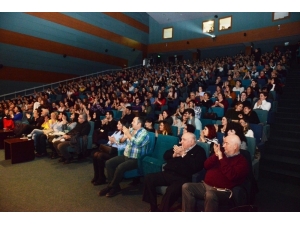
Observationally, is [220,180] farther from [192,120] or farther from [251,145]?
[192,120]

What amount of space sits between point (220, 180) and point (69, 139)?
9.74ft

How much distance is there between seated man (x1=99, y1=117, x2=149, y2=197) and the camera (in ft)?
9.02

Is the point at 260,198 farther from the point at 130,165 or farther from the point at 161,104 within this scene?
the point at 161,104

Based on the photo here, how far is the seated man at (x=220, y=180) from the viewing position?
1.94m

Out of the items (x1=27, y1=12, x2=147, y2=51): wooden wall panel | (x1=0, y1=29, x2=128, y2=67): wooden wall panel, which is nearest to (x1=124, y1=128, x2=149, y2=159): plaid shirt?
(x1=0, y1=29, x2=128, y2=67): wooden wall panel

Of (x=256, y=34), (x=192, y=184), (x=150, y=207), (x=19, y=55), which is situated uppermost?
(x=256, y=34)

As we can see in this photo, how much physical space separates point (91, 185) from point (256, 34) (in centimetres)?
1238

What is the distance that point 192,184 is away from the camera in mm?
2137

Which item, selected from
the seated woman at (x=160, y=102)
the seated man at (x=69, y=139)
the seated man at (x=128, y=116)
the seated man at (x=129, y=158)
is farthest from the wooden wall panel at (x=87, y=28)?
the seated man at (x=129, y=158)

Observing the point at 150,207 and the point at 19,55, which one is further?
the point at 19,55

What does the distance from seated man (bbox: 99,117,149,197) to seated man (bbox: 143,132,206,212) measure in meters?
A: 0.50

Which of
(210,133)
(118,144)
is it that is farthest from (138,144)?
(210,133)

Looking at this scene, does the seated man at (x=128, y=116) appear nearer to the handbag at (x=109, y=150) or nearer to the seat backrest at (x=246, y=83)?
the handbag at (x=109, y=150)
